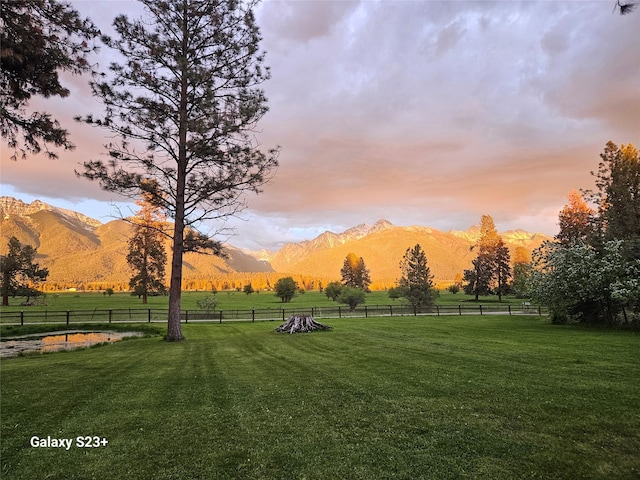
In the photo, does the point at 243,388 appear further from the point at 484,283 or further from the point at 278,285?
the point at 484,283

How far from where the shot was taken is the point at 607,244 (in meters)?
20.1

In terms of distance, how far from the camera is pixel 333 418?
565 cm

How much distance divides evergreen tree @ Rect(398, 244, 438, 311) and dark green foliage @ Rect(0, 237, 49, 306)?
201 ft

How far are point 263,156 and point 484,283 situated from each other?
66.2 metres

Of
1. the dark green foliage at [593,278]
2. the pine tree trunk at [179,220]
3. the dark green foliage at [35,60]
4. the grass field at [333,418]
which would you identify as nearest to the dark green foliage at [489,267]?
the dark green foliage at [593,278]

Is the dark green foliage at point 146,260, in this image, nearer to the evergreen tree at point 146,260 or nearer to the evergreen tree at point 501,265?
the evergreen tree at point 146,260

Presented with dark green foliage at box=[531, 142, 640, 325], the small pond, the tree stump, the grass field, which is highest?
dark green foliage at box=[531, 142, 640, 325]

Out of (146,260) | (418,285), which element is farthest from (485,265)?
(146,260)

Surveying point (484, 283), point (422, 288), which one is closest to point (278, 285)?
point (422, 288)

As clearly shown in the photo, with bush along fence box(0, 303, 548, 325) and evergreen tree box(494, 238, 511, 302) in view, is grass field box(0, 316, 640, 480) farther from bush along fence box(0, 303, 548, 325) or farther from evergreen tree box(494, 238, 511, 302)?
evergreen tree box(494, 238, 511, 302)

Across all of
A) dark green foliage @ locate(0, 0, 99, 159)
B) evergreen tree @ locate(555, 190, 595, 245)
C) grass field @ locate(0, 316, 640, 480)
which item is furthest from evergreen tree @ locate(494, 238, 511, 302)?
dark green foliage @ locate(0, 0, 99, 159)

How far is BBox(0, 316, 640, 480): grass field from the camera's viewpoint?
4.08 m

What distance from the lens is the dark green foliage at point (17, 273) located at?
186ft

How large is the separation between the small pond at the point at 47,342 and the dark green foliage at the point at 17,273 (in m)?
46.7
